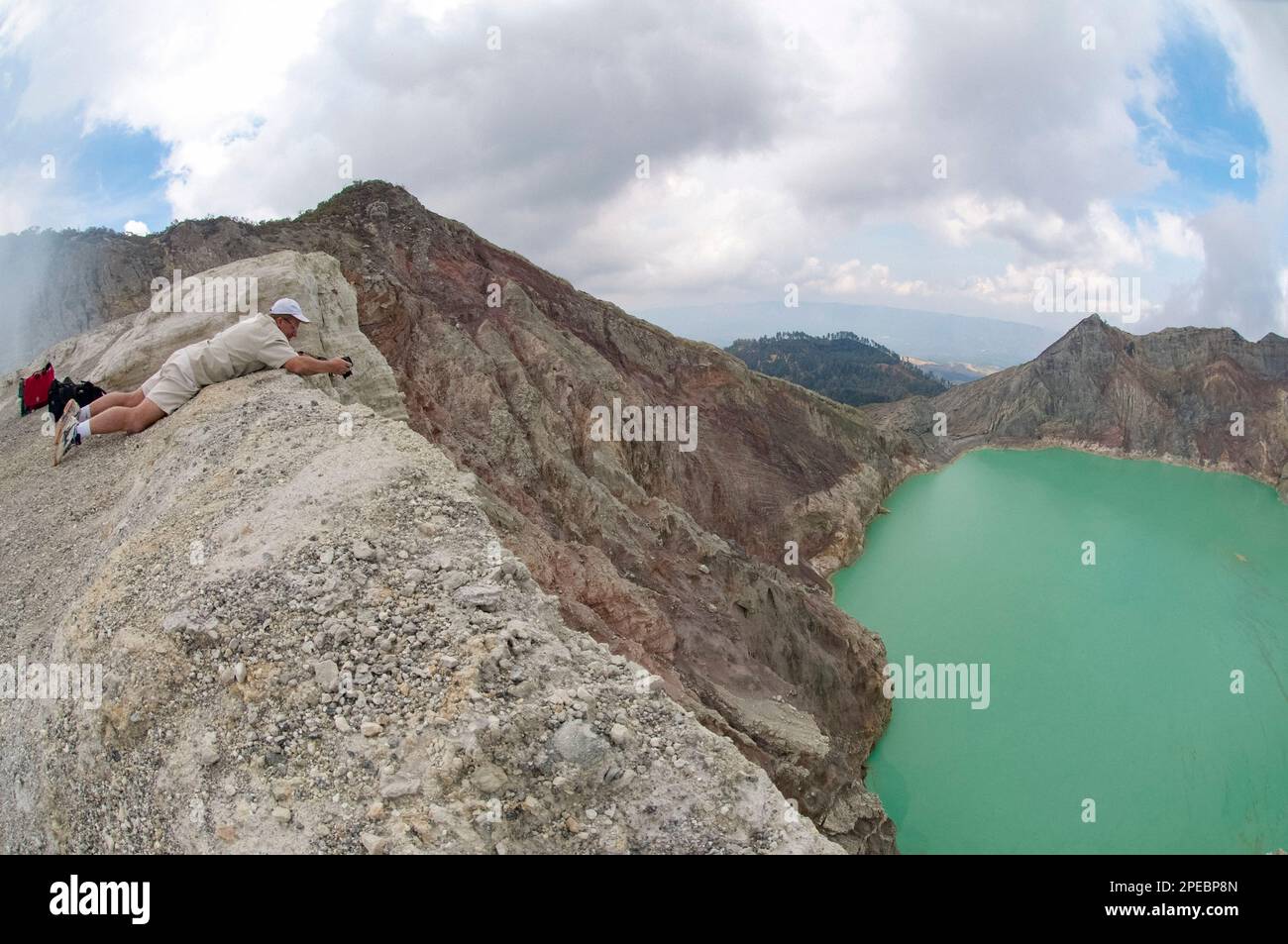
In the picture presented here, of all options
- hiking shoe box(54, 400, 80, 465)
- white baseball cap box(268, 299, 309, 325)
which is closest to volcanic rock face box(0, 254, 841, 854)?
white baseball cap box(268, 299, 309, 325)

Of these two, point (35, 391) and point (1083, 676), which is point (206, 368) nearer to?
point (35, 391)

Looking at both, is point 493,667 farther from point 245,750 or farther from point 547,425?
point 547,425

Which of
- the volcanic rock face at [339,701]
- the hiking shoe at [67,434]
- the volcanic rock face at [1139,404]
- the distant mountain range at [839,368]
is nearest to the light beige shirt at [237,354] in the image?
Result: the hiking shoe at [67,434]

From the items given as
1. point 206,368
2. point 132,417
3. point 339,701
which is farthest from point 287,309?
point 339,701

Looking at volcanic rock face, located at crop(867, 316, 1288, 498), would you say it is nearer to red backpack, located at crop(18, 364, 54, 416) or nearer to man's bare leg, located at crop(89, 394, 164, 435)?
red backpack, located at crop(18, 364, 54, 416)

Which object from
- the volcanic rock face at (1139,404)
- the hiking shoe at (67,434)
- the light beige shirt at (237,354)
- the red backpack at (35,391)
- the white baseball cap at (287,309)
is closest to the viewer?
the light beige shirt at (237,354)

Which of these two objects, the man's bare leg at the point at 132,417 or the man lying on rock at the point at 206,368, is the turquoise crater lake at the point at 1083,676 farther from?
the man's bare leg at the point at 132,417
